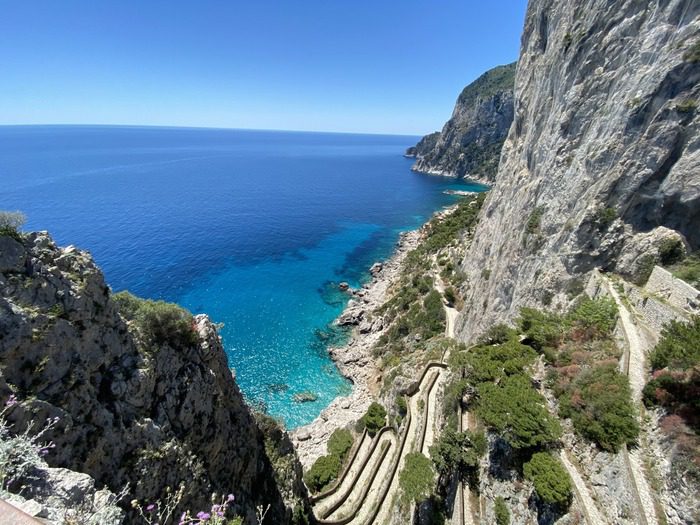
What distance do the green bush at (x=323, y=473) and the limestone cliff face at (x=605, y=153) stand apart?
61.6 ft

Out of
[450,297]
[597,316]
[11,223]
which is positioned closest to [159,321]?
[11,223]

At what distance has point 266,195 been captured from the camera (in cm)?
11650

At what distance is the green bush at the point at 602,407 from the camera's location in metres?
12.6

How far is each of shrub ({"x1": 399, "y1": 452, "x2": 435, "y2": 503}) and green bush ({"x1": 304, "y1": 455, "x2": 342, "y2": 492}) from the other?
8.58 meters

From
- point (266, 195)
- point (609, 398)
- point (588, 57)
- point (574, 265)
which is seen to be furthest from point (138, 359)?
point (266, 195)

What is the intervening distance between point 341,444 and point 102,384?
20.3 m

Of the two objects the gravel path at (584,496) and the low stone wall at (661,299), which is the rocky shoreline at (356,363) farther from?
the low stone wall at (661,299)

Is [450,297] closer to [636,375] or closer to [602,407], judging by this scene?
[636,375]

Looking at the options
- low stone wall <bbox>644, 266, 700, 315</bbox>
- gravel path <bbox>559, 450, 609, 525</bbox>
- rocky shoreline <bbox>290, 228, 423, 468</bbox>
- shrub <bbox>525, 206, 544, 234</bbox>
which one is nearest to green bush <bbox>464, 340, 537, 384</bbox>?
gravel path <bbox>559, 450, 609, 525</bbox>

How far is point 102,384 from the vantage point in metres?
11.8

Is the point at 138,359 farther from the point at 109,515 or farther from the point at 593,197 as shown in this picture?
the point at 593,197

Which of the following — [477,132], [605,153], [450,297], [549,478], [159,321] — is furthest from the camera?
[477,132]

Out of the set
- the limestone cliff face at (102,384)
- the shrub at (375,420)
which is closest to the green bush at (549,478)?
the limestone cliff face at (102,384)

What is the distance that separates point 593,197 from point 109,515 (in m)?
29.0
